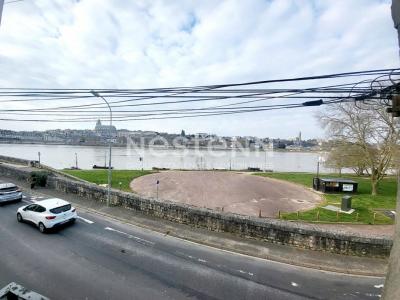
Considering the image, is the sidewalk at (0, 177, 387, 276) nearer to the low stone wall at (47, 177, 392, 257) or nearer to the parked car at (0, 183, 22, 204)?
the low stone wall at (47, 177, 392, 257)

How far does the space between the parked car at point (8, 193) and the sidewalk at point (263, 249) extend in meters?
6.16

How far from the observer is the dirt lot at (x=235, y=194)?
75.6 ft

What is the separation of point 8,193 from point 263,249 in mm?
16009

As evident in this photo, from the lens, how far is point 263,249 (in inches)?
470

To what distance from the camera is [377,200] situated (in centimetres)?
2597

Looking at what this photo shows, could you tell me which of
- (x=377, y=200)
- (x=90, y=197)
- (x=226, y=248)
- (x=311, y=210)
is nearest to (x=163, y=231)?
(x=226, y=248)

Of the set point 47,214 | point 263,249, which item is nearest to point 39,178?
point 47,214

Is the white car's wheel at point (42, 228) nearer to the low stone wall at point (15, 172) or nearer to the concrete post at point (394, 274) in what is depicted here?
the low stone wall at point (15, 172)

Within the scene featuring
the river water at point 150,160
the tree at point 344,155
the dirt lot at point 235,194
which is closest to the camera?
the dirt lot at point 235,194

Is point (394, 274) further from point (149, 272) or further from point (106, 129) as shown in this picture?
point (106, 129)

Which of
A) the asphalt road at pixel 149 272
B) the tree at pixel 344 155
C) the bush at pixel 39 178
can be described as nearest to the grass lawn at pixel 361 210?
the tree at pixel 344 155

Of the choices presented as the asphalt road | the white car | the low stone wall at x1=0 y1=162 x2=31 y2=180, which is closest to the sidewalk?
the asphalt road

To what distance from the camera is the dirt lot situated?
23.0m

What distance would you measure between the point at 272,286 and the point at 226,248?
10.6 feet
